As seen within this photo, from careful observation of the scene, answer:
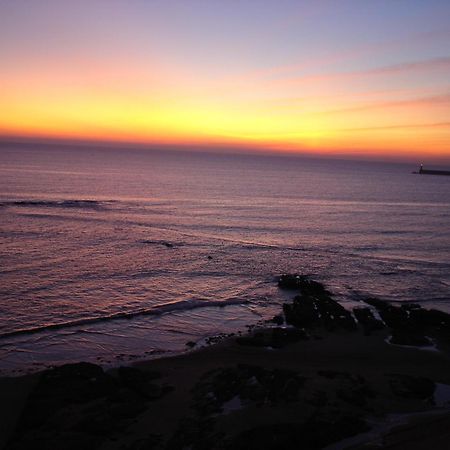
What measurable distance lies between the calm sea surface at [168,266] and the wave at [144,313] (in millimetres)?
82

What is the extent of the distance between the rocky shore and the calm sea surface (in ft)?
8.95

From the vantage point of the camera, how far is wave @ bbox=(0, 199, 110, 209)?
2182 inches

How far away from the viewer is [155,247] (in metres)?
38.6

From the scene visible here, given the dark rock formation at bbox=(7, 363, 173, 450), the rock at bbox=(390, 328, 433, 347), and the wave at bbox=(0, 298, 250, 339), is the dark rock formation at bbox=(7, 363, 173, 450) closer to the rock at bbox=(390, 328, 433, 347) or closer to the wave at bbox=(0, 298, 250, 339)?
the wave at bbox=(0, 298, 250, 339)

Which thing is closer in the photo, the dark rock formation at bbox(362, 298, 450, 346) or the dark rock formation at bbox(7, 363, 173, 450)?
the dark rock formation at bbox(7, 363, 173, 450)

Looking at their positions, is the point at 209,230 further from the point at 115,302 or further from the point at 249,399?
Answer: the point at 249,399

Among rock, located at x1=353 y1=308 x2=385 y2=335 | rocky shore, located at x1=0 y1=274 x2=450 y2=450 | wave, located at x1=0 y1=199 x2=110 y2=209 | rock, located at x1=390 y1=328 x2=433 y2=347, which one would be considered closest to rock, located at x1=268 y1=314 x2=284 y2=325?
rocky shore, located at x1=0 y1=274 x2=450 y2=450

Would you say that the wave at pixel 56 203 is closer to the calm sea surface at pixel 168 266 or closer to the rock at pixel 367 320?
the calm sea surface at pixel 168 266

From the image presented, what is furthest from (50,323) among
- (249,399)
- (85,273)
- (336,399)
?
(336,399)

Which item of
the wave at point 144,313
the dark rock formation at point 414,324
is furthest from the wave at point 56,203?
the dark rock formation at point 414,324

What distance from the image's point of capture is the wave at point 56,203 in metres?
55.4

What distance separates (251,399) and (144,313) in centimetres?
1064

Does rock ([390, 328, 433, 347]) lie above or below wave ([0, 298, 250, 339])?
above

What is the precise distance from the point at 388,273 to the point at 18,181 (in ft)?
235
